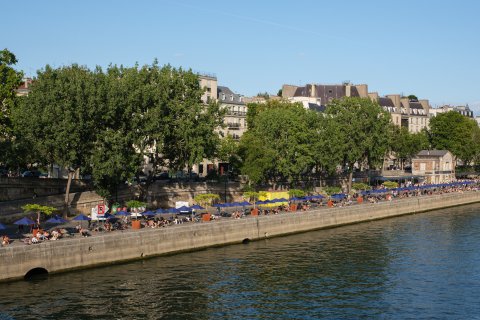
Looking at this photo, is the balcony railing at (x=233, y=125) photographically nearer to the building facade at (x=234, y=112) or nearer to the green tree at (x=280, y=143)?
the building facade at (x=234, y=112)

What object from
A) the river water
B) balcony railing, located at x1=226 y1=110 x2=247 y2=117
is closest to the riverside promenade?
the river water

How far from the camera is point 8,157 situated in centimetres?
7781

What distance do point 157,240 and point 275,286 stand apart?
1690 centimetres

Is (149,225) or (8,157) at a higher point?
(8,157)

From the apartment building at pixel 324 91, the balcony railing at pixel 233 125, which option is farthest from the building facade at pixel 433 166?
the balcony railing at pixel 233 125

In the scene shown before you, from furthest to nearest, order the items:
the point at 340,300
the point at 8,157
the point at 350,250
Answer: the point at 8,157 → the point at 350,250 → the point at 340,300

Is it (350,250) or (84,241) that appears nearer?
(84,241)

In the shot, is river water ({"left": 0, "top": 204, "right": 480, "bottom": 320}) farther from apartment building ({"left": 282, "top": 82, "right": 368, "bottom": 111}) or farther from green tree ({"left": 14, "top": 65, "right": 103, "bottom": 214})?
apartment building ({"left": 282, "top": 82, "right": 368, "bottom": 111})

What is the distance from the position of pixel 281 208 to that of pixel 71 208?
2917cm

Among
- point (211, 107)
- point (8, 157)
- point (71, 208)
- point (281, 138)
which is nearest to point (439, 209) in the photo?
point (281, 138)

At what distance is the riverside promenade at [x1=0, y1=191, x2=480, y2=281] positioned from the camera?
5616 cm

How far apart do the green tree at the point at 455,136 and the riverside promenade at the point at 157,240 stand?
8541 cm

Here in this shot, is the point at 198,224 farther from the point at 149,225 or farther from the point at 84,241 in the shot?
the point at 84,241

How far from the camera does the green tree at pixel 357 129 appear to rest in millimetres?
122562
